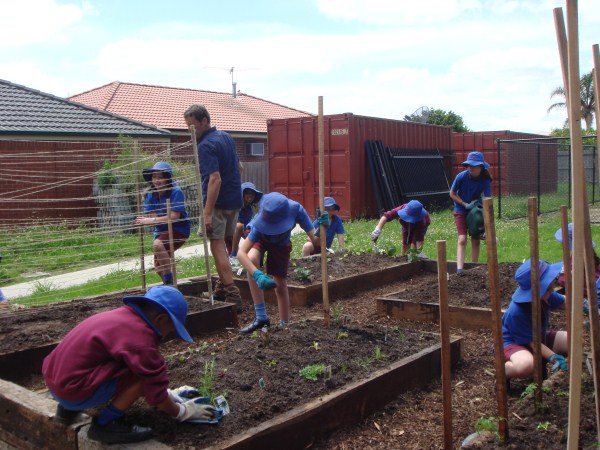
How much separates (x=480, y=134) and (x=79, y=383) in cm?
2297

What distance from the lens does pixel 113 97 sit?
2891 centimetres

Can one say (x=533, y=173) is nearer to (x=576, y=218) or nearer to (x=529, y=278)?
(x=529, y=278)

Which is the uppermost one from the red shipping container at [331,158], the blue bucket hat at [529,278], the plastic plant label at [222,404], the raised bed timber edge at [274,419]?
the red shipping container at [331,158]

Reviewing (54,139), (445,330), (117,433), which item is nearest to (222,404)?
(117,433)

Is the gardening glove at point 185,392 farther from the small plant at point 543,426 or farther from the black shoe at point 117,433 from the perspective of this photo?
the small plant at point 543,426

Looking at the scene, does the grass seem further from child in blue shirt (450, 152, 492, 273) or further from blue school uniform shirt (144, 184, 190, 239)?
child in blue shirt (450, 152, 492, 273)

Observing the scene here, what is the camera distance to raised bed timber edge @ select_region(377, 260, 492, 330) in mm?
6126

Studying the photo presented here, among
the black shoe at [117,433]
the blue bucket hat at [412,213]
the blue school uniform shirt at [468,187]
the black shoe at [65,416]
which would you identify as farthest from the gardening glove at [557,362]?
the blue bucket hat at [412,213]

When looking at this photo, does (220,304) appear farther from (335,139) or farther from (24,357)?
(335,139)

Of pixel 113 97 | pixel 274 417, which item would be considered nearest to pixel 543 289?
pixel 274 417

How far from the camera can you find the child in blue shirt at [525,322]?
4.27 metres

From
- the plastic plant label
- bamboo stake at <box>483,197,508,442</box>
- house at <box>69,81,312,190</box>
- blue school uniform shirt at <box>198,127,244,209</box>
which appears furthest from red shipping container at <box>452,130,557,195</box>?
bamboo stake at <box>483,197,508,442</box>

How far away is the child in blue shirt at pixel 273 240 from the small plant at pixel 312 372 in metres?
1.34

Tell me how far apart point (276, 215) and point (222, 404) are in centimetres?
238
